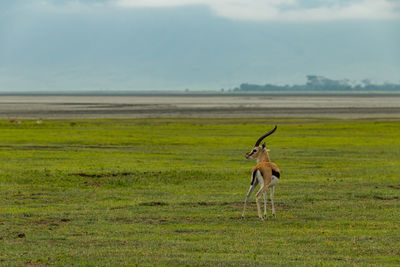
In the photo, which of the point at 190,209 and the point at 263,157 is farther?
the point at 190,209

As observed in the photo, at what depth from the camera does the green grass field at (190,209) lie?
1345cm

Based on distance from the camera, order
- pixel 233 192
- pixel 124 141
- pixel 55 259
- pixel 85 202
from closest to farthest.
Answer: pixel 55 259 → pixel 85 202 → pixel 233 192 → pixel 124 141

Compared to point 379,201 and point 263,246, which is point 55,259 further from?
point 379,201

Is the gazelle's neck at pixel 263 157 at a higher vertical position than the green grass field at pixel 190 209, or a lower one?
higher

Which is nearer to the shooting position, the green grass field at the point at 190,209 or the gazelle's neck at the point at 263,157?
the green grass field at the point at 190,209

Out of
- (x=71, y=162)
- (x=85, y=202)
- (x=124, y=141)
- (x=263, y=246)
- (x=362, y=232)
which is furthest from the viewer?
(x=124, y=141)

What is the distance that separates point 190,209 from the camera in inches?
755

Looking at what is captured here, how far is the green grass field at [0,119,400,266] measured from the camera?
13.5 metres

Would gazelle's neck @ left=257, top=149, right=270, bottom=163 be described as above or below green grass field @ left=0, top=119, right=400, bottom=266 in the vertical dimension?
above

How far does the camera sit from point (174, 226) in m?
16.7

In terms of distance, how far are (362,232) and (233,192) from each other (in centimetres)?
813

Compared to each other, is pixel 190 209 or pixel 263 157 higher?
pixel 263 157

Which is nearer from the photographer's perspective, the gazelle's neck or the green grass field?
the green grass field

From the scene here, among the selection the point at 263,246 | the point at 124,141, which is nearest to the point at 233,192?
the point at 263,246
